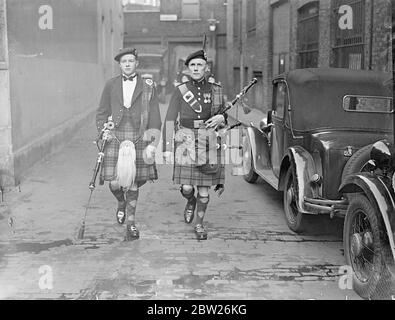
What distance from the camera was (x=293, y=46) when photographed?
13719 millimetres

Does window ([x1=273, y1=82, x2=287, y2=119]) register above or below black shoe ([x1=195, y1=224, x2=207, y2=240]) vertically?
above

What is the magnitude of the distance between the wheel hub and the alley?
0.29 m

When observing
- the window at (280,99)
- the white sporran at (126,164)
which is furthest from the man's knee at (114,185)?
the window at (280,99)

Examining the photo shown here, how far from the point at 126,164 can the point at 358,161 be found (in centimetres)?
208

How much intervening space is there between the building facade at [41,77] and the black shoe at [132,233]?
114 inches

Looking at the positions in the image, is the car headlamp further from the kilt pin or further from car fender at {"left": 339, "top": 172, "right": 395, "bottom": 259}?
the kilt pin

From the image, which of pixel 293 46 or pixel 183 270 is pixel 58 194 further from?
pixel 293 46

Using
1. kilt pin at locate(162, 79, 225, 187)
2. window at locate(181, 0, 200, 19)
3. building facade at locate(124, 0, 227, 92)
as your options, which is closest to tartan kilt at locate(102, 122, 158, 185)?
kilt pin at locate(162, 79, 225, 187)

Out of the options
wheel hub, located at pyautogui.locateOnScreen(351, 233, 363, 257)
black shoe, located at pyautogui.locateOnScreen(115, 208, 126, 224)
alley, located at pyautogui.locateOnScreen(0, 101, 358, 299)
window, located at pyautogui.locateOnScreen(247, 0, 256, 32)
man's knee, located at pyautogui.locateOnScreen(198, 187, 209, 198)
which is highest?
window, located at pyautogui.locateOnScreen(247, 0, 256, 32)

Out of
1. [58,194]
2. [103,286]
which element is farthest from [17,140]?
[103,286]

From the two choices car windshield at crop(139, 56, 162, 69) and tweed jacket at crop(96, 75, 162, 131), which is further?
car windshield at crop(139, 56, 162, 69)

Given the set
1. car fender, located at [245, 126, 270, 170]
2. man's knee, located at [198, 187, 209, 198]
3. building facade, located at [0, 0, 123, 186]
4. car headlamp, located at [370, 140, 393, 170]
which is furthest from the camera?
building facade, located at [0, 0, 123, 186]

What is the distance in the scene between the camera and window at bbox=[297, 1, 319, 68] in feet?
39.7

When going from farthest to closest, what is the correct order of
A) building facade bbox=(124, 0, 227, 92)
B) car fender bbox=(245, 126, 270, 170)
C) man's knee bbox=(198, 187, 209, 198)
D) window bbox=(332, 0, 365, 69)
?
building facade bbox=(124, 0, 227, 92) < window bbox=(332, 0, 365, 69) < car fender bbox=(245, 126, 270, 170) < man's knee bbox=(198, 187, 209, 198)
